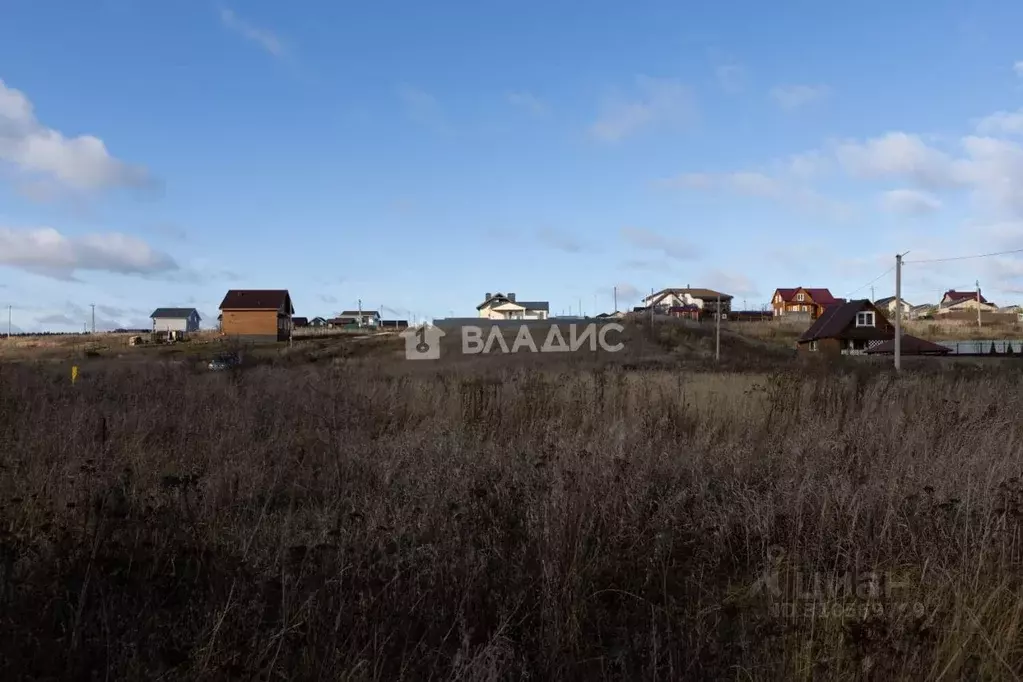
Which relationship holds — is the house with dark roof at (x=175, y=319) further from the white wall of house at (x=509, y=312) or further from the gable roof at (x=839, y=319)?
the gable roof at (x=839, y=319)

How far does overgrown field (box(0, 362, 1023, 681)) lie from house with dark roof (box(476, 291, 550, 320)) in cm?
8809

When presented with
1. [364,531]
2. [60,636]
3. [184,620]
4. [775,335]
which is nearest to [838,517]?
[364,531]

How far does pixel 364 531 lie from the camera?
373 cm

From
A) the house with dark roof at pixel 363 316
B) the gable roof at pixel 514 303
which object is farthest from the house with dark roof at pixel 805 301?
the house with dark roof at pixel 363 316

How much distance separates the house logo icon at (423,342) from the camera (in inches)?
1860

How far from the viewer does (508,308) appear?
95625 mm

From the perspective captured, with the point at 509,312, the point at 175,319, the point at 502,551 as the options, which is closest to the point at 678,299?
the point at 509,312

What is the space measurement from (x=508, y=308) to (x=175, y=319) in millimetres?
46921

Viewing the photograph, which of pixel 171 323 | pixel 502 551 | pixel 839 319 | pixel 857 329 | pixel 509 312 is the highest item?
pixel 509 312

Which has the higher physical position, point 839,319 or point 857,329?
point 839,319

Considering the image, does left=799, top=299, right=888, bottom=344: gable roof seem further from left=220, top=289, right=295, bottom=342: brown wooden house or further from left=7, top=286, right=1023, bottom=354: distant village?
left=220, top=289, right=295, bottom=342: brown wooden house

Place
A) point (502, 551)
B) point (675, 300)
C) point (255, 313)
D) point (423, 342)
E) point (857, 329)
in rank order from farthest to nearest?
1. point (675, 300)
2. point (255, 313)
3. point (857, 329)
4. point (423, 342)
5. point (502, 551)

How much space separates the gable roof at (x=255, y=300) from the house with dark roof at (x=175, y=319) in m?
25.4

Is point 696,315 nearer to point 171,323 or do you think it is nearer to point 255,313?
point 255,313
